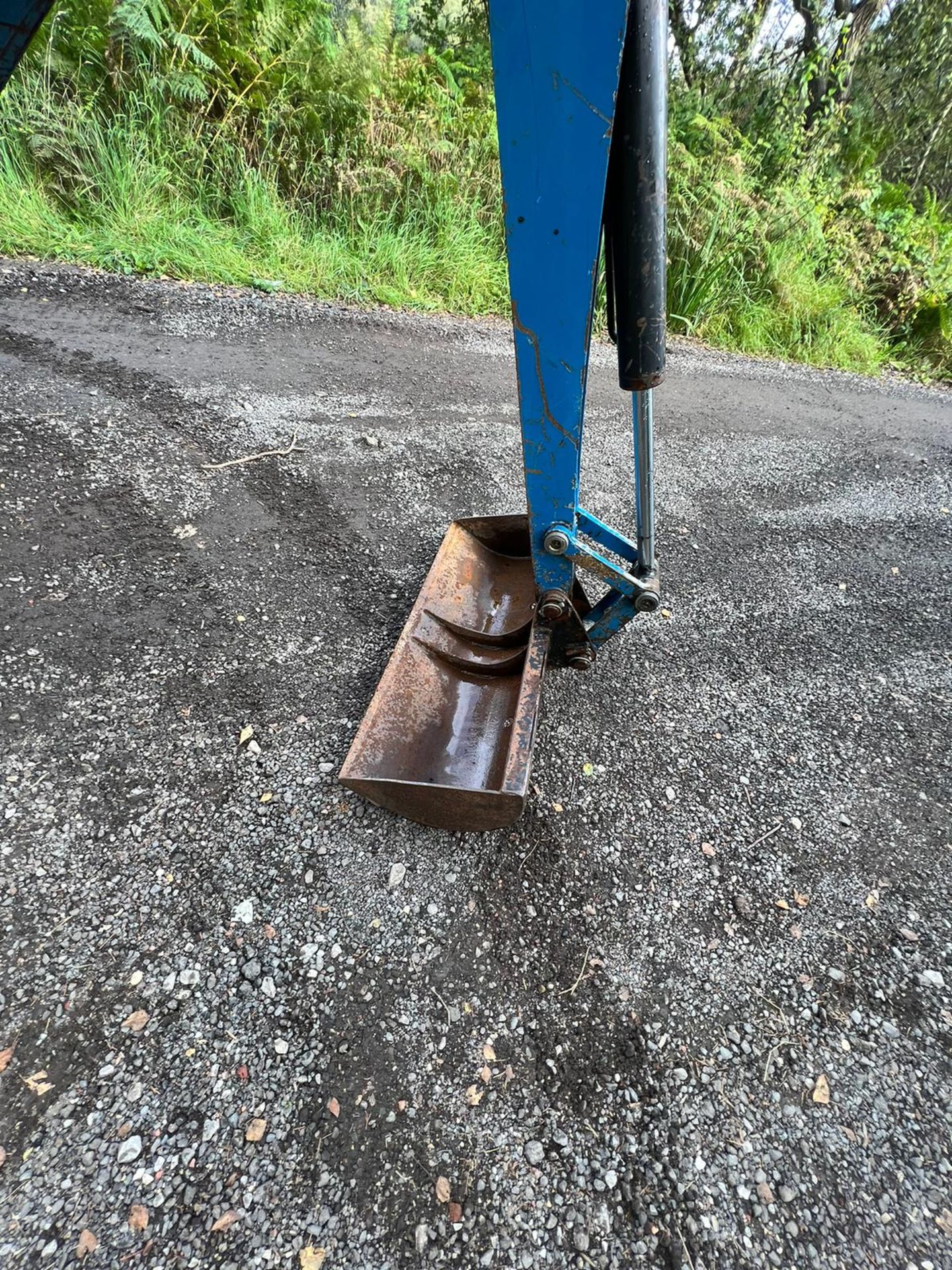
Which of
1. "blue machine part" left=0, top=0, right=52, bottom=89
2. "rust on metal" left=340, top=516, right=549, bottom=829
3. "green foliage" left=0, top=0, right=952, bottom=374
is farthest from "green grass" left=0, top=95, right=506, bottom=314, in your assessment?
"blue machine part" left=0, top=0, right=52, bottom=89

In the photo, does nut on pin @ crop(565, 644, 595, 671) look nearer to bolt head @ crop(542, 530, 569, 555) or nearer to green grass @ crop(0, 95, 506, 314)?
bolt head @ crop(542, 530, 569, 555)

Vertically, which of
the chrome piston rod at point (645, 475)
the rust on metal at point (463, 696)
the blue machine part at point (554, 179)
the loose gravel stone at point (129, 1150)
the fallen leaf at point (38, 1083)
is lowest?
the fallen leaf at point (38, 1083)

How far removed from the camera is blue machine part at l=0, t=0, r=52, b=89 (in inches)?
54.9

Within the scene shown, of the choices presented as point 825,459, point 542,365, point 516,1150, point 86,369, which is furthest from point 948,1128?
point 86,369

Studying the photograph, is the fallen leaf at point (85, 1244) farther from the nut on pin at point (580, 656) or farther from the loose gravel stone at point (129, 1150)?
the nut on pin at point (580, 656)

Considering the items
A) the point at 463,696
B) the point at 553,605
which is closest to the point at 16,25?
the point at 553,605

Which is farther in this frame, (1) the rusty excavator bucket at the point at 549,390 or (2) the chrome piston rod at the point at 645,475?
(2) the chrome piston rod at the point at 645,475

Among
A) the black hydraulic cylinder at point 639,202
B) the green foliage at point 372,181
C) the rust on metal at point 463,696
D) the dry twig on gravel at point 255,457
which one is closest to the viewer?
the black hydraulic cylinder at point 639,202

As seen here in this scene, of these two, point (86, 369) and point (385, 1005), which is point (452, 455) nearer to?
point (86, 369)

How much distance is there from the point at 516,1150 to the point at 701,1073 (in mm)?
469

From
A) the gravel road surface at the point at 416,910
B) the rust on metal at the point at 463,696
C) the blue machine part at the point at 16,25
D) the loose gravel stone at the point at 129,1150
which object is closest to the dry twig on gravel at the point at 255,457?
the gravel road surface at the point at 416,910

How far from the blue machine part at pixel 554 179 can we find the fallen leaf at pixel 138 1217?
6.15 feet

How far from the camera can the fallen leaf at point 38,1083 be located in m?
1.44

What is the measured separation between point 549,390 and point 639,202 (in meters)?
0.45
